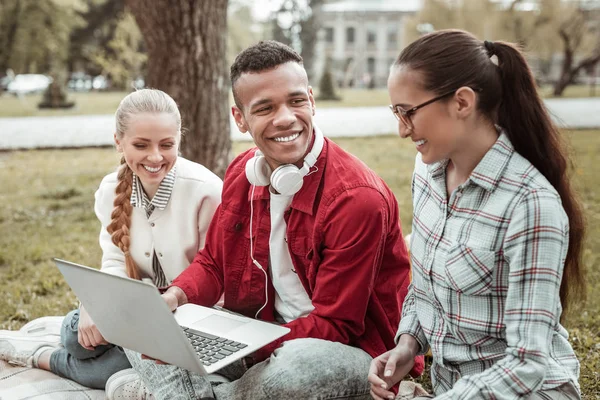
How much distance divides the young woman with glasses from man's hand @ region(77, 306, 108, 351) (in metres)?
1.19

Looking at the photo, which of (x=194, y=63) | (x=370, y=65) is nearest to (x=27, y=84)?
(x=194, y=63)

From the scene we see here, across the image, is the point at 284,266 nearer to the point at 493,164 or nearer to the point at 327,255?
the point at 327,255

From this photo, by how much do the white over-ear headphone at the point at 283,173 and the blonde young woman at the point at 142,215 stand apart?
19.9 inches

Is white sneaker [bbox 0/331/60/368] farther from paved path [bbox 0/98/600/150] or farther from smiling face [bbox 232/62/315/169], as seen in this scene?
paved path [bbox 0/98/600/150]

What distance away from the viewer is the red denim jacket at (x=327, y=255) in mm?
2459

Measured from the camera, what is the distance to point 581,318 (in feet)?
13.4

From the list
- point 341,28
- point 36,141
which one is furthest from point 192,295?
point 341,28

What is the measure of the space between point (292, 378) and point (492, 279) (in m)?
0.73

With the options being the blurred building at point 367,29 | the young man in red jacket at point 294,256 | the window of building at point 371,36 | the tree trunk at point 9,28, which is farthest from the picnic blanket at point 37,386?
the window of building at point 371,36

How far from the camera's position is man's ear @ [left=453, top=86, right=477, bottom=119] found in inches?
77.8

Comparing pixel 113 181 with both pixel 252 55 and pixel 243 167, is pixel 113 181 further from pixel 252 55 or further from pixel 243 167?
pixel 252 55

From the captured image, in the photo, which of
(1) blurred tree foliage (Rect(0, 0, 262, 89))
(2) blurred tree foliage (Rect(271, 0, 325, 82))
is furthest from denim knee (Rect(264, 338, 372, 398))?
(2) blurred tree foliage (Rect(271, 0, 325, 82))

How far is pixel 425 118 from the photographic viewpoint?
6.75ft

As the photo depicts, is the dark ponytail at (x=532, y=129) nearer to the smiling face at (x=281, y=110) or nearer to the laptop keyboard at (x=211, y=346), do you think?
the smiling face at (x=281, y=110)
